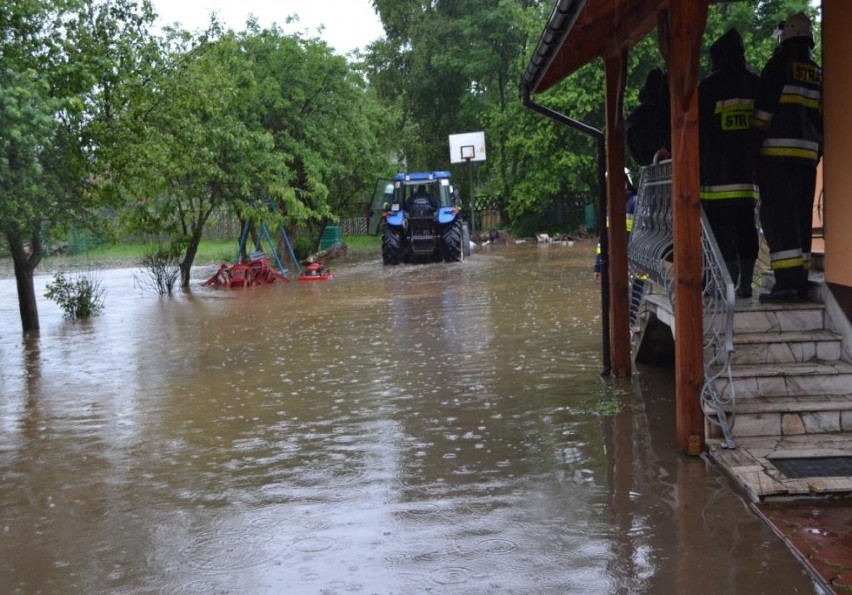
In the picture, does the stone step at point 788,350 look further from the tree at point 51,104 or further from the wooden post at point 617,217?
the tree at point 51,104

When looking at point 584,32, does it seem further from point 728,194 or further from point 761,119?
point 728,194

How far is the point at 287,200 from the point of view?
22469mm

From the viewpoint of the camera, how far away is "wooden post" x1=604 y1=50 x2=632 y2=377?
8062 millimetres

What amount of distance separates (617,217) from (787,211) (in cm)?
211

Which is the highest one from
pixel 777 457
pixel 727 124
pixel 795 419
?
pixel 727 124

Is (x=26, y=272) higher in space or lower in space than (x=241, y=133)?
lower

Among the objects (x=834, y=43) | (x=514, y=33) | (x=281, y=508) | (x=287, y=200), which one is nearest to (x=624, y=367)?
(x=834, y=43)

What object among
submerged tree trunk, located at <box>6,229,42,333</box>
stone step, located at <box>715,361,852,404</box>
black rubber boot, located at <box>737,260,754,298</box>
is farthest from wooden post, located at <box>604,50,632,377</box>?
submerged tree trunk, located at <box>6,229,42,333</box>

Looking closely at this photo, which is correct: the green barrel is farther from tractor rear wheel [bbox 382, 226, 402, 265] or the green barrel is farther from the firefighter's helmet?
the firefighter's helmet

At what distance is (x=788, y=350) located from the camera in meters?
5.93

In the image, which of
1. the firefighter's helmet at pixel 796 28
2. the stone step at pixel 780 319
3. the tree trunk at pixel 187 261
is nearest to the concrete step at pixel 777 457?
the stone step at pixel 780 319

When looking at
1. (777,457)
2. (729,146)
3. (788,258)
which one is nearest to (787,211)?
(788,258)

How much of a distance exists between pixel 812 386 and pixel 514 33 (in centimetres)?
3273

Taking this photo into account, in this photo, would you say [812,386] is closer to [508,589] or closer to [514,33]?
[508,589]
